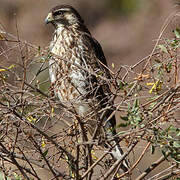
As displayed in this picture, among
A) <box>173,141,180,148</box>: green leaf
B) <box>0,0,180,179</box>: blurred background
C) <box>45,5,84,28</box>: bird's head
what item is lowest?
<box>173,141,180,148</box>: green leaf

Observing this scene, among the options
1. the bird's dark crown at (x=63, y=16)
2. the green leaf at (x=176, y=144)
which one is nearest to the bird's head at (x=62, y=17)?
the bird's dark crown at (x=63, y=16)

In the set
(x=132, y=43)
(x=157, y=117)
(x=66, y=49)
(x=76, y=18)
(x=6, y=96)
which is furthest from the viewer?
(x=132, y=43)

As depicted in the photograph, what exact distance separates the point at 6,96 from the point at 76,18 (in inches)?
103

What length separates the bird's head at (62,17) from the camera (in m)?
4.94

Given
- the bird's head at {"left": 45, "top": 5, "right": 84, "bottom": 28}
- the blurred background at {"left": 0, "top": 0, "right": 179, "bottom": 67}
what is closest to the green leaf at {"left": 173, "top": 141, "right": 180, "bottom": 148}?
the bird's head at {"left": 45, "top": 5, "right": 84, "bottom": 28}

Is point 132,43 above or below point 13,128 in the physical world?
above

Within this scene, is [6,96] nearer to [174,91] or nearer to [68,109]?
[68,109]

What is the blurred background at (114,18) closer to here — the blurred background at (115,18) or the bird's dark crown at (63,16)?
the blurred background at (115,18)

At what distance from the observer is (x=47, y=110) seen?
268 cm

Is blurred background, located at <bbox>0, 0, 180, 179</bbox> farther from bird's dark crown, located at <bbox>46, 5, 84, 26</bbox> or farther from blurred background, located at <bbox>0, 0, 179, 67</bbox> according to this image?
bird's dark crown, located at <bbox>46, 5, 84, 26</bbox>

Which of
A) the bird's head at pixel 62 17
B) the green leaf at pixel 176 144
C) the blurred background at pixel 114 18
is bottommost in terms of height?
the green leaf at pixel 176 144

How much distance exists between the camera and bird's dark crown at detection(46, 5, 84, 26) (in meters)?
4.94

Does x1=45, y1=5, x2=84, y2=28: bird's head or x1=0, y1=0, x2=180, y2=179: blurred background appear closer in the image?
x1=45, y1=5, x2=84, y2=28: bird's head

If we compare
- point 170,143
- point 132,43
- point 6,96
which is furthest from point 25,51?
point 132,43
